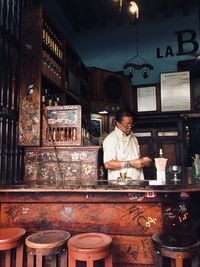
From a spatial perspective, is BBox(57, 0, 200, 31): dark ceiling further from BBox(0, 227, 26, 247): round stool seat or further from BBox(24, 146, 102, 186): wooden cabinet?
BBox(0, 227, 26, 247): round stool seat

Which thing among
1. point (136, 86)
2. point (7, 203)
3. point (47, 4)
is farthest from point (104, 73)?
point (7, 203)

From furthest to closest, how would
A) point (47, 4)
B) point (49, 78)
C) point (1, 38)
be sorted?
point (47, 4), point (49, 78), point (1, 38)

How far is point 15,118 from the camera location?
3.23 meters

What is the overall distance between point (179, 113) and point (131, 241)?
389cm

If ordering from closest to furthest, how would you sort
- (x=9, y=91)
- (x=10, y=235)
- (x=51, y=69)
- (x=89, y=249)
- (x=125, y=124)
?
(x=89, y=249), (x=10, y=235), (x=9, y=91), (x=125, y=124), (x=51, y=69)

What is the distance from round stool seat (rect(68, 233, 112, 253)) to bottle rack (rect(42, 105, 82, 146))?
1.28 metres

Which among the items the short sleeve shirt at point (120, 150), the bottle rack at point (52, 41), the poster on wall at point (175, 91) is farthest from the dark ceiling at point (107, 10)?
the short sleeve shirt at point (120, 150)

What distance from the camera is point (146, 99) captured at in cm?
586

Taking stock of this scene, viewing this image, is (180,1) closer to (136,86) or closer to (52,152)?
(136,86)

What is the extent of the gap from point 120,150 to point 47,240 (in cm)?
167

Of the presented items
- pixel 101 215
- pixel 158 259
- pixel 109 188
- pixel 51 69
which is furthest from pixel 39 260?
pixel 51 69

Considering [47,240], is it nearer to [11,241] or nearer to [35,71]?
[11,241]

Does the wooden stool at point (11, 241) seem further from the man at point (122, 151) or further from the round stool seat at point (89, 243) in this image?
the man at point (122, 151)

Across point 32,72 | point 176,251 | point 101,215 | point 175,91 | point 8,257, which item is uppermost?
point 175,91
